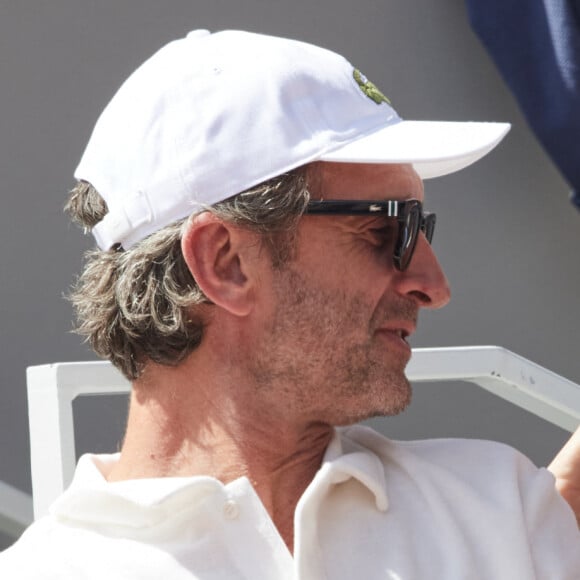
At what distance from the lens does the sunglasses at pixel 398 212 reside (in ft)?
7.02

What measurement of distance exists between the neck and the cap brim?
16.4 inches

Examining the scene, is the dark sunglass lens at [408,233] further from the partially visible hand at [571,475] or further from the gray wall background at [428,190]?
the gray wall background at [428,190]

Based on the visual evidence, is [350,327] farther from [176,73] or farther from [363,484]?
[176,73]

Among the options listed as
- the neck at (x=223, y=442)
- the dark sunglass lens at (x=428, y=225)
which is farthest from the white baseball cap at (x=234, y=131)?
the neck at (x=223, y=442)

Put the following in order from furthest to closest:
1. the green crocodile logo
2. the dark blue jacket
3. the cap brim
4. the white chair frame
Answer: the dark blue jacket < the white chair frame < the green crocodile logo < the cap brim

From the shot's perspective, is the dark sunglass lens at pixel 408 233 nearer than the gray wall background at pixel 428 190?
Yes

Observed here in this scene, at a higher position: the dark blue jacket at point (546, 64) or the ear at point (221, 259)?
the dark blue jacket at point (546, 64)

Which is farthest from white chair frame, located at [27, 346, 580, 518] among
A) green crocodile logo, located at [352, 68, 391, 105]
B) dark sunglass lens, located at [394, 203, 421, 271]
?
green crocodile logo, located at [352, 68, 391, 105]

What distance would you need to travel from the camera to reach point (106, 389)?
246 cm

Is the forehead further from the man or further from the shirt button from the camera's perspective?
the shirt button

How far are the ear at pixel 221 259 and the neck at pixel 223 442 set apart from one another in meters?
0.13

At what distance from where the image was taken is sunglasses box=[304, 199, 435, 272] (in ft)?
7.02

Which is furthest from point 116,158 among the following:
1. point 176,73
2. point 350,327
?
point 350,327

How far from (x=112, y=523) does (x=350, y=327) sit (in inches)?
18.8
